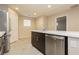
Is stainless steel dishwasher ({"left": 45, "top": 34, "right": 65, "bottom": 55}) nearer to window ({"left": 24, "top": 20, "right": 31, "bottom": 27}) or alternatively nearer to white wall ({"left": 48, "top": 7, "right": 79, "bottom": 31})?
window ({"left": 24, "top": 20, "right": 31, "bottom": 27})

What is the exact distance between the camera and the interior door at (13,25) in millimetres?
2668

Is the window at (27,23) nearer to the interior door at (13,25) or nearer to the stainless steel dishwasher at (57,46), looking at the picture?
the interior door at (13,25)

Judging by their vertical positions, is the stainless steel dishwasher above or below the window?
below

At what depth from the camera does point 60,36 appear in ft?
5.96

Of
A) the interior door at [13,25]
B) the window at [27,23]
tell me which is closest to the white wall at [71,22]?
the window at [27,23]

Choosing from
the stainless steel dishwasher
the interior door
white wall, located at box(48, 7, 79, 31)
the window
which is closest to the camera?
the stainless steel dishwasher

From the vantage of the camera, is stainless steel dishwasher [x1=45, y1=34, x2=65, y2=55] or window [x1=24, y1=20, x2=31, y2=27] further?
window [x1=24, y1=20, x2=31, y2=27]

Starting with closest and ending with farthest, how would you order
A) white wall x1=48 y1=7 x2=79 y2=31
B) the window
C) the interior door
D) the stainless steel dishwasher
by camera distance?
1. the stainless steel dishwasher
2. the window
3. the interior door
4. white wall x1=48 y1=7 x2=79 y2=31

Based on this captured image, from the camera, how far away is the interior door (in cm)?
267

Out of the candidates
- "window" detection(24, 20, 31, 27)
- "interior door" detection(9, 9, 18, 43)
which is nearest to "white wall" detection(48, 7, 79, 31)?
"window" detection(24, 20, 31, 27)

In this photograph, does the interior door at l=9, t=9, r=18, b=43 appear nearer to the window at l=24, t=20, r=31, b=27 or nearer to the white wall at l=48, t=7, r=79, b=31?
the window at l=24, t=20, r=31, b=27

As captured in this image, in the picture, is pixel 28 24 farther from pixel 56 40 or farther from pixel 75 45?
pixel 75 45
